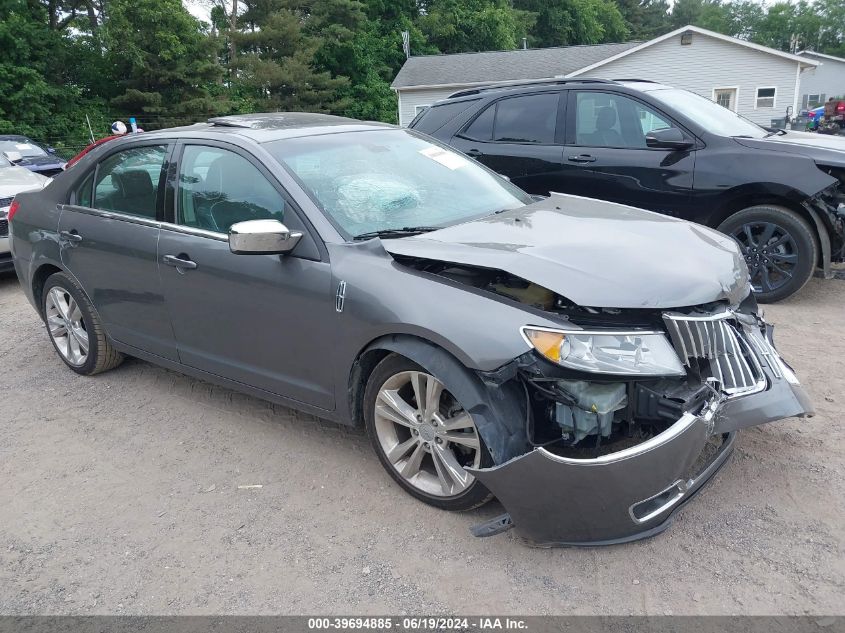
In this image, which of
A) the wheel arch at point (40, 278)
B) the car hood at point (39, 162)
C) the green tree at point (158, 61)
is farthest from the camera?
the green tree at point (158, 61)

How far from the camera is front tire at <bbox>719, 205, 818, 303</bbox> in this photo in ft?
18.0

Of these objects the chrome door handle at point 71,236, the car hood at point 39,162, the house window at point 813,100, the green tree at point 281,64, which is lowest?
the house window at point 813,100

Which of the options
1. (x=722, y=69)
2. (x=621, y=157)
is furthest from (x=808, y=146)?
(x=722, y=69)

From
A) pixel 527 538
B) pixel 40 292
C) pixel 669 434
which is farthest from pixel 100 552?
pixel 40 292

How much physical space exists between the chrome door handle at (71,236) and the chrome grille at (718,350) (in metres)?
3.76

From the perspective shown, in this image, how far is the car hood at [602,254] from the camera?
274 cm

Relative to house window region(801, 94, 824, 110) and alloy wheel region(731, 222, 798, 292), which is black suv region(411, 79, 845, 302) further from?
house window region(801, 94, 824, 110)

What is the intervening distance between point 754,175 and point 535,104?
87.0 inches

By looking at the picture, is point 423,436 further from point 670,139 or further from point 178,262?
point 670,139

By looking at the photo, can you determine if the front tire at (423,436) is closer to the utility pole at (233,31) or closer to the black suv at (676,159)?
the black suv at (676,159)

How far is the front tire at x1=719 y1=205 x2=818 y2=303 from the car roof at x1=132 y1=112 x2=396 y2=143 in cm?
320

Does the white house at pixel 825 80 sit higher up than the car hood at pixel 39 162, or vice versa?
the car hood at pixel 39 162

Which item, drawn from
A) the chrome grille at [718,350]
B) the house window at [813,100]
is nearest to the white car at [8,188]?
the chrome grille at [718,350]

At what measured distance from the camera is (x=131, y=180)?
14.3ft
